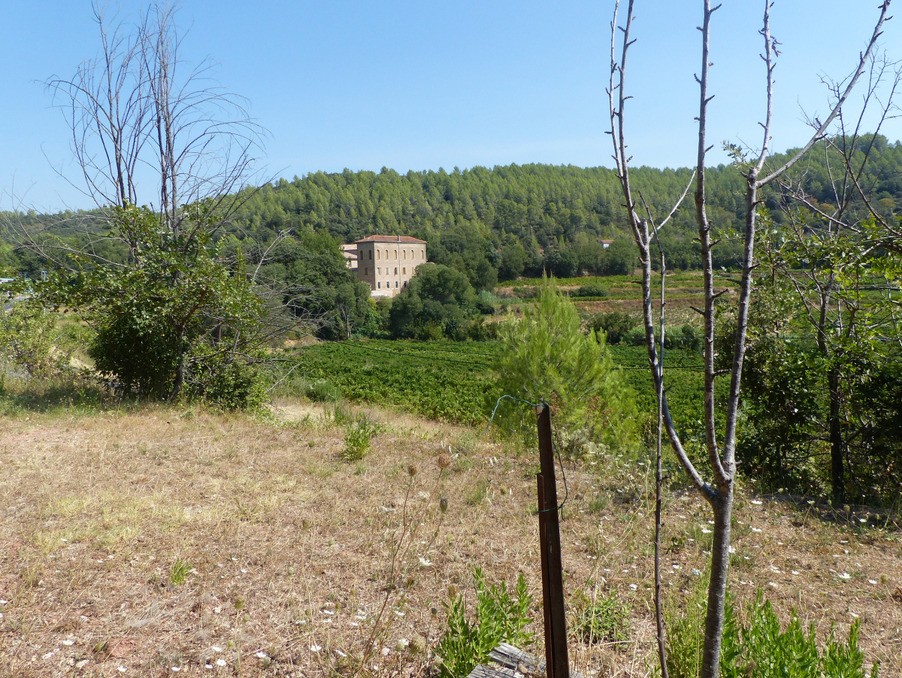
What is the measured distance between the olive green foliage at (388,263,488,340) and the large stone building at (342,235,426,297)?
18697 millimetres

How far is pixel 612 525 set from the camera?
4977 mm

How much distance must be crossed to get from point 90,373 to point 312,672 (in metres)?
9.77

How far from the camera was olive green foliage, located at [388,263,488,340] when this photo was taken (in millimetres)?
61750

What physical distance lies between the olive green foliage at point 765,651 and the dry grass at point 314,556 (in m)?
0.16

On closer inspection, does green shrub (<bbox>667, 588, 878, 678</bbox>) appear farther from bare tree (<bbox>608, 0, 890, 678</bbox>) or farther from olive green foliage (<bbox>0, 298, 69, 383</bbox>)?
olive green foliage (<bbox>0, 298, 69, 383</bbox>)

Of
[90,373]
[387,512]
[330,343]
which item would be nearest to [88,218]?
[90,373]

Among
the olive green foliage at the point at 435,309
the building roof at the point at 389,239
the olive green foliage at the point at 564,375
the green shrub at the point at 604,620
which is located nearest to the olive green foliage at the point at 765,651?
the green shrub at the point at 604,620

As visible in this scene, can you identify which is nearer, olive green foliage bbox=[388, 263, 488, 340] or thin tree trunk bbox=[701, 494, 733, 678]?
thin tree trunk bbox=[701, 494, 733, 678]

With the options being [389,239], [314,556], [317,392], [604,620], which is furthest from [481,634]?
[389,239]

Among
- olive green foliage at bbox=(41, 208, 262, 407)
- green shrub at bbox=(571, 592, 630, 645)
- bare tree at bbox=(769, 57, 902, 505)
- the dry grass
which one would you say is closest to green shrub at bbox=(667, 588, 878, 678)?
the dry grass

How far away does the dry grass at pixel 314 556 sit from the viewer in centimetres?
302

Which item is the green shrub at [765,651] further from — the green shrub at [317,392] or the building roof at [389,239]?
the building roof at [389,239]

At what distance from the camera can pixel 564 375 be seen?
11.7m

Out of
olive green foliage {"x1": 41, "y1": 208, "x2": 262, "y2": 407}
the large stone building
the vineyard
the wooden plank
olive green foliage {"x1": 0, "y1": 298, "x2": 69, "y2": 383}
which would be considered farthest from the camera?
the large stone building
